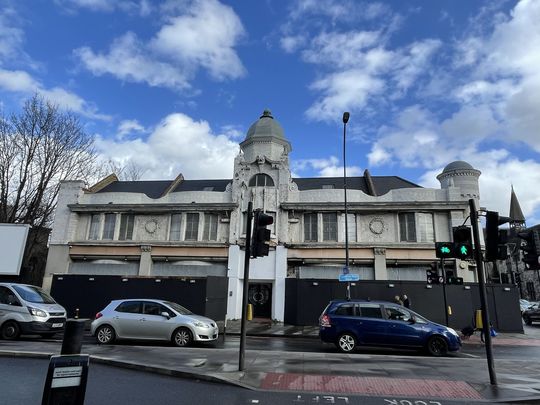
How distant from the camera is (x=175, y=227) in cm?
2588

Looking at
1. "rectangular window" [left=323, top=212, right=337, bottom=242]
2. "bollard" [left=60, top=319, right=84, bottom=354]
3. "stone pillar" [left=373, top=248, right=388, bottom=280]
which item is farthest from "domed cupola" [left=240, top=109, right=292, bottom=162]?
"bollard" [left=60, top=319, right=84, bottom=354]

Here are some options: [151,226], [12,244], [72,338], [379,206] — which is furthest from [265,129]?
[72,338]

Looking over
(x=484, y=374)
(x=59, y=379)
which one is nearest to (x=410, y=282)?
(x=484, y=374)

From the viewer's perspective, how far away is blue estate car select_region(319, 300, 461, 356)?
11.9 meters

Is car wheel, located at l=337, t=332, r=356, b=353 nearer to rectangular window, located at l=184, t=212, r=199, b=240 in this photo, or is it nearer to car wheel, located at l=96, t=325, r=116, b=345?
car wheel, located at l=96, t=325, r=116, b=345

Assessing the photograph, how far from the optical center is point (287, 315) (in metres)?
23.0

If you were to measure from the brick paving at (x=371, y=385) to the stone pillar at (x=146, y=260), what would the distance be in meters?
18.6

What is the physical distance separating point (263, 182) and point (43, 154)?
15.4 metres

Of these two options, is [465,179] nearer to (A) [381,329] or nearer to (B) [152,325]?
(A) [381,329]

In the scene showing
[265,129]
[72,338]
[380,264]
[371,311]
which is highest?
[265,129]

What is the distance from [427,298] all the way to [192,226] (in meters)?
15.1

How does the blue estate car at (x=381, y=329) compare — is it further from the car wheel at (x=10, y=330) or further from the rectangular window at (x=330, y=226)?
the rectangular window at (x=330, y=226)

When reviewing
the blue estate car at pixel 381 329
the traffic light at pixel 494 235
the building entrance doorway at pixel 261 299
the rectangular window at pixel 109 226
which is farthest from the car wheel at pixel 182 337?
the rectangular window at pixel 109 226

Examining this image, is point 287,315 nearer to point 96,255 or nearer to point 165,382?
point 96,255
